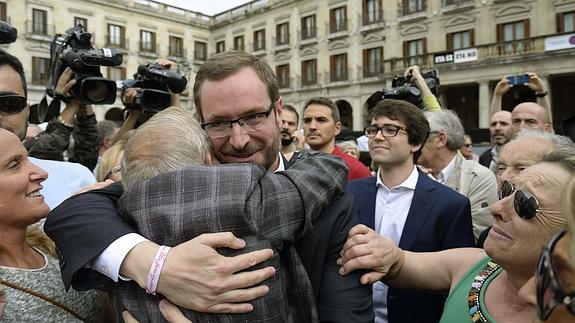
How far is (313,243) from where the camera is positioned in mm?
1521

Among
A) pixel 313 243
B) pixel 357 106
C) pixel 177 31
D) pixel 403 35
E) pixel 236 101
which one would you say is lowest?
pixel 313 243

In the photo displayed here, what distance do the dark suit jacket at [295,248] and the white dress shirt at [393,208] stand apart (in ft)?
4.18

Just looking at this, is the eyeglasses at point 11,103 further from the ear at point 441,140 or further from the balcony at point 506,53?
the balcony at point 506,53

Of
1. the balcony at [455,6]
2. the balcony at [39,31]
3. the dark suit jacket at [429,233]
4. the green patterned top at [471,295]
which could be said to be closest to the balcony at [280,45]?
the balcony at [455,6]

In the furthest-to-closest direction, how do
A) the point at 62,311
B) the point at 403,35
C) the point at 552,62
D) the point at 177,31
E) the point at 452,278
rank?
the point at 177,31 → the point at 403,35 → the point at 552,62 → the point at 452,278 → the point at 62,311

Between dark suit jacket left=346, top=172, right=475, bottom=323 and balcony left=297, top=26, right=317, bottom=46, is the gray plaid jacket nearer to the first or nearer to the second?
dark suit jacket left=346, top=172, right=475, bottom=323

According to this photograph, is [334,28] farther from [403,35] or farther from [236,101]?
[236,101]

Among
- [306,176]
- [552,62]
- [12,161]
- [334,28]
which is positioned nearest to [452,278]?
[306,176]

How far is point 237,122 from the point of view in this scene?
5.71ft

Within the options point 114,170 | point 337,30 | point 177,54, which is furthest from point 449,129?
point 177,54

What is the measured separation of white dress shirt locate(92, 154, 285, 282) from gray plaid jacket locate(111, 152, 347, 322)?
1.9 inches

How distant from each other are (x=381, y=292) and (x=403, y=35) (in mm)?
25275

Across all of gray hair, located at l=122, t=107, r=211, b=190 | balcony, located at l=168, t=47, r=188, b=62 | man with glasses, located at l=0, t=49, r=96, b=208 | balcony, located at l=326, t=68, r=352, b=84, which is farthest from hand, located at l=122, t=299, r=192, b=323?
balcony, located at l=168, t=47, r=188, b=62

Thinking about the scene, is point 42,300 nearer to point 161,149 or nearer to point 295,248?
point 161,149
